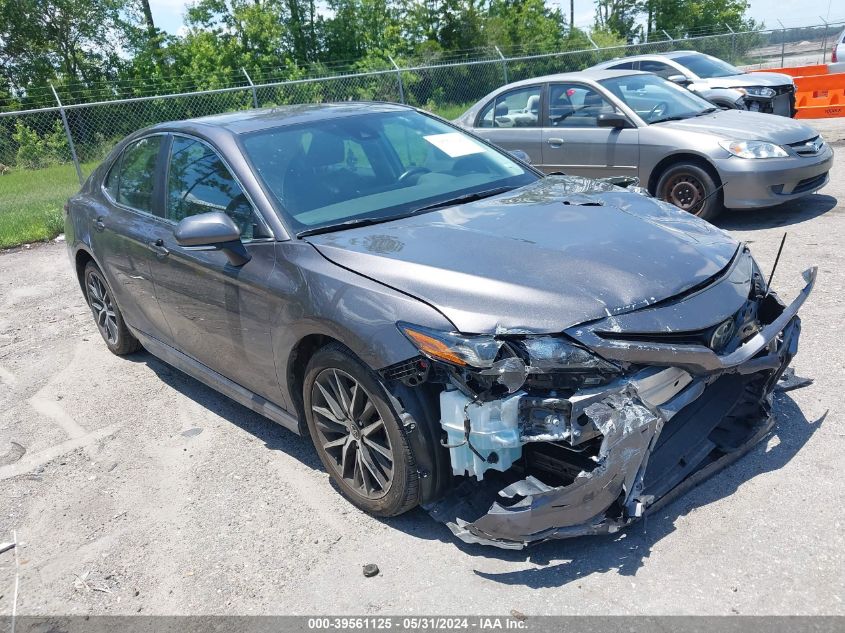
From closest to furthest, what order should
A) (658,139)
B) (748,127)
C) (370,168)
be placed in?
(370,168) → (748,127) → (658,139)

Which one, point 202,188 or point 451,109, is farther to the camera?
point 451,109

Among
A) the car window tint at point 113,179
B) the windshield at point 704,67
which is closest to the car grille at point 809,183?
the windshield at point 704,67

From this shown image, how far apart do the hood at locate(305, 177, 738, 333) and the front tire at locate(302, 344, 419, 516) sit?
0.43m

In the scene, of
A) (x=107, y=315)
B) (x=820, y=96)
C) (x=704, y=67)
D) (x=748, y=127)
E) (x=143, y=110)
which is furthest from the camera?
(x=143, y=110)

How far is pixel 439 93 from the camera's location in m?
19.7

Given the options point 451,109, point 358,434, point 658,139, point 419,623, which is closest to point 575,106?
point 658,139

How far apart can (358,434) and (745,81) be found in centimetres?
1132

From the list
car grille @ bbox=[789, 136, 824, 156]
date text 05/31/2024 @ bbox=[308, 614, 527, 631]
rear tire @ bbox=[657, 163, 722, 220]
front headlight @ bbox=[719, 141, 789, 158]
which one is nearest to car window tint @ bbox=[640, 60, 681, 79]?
car grille @ bbox=[789, 136, 824, 156]

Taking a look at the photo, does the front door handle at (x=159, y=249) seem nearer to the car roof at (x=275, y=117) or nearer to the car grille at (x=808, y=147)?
the car roof at (x=275, y=117)

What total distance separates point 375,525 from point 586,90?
653 cm

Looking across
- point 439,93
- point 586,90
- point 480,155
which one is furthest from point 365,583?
point 439,93

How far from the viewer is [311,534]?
→ 3389 mm

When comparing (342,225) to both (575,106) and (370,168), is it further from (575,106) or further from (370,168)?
(575,106)

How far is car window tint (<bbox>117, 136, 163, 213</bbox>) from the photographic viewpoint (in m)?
4.64
